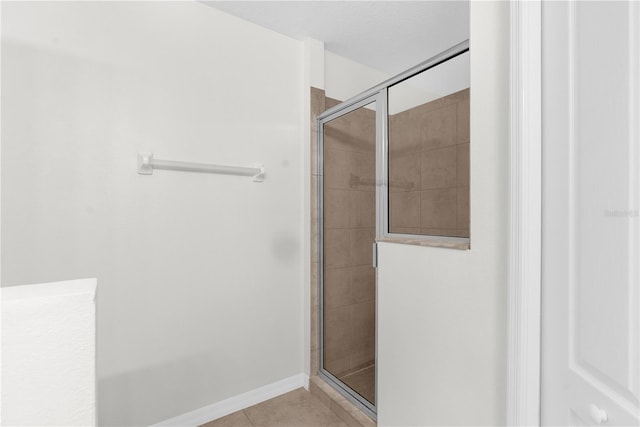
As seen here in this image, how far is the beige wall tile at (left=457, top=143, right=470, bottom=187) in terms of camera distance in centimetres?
115

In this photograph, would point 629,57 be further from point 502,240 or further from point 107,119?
point 107,119

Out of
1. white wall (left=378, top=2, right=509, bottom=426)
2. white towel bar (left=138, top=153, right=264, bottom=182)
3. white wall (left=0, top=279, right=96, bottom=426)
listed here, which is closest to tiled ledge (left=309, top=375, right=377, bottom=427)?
white wall (left=378, top=2, right=509, bottom=426)

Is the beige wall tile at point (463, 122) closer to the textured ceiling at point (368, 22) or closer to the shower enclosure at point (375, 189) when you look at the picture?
the shower enclosure at point (375, 189)

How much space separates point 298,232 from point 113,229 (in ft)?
3.13

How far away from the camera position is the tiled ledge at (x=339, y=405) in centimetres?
155

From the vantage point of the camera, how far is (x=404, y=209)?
4.63ft

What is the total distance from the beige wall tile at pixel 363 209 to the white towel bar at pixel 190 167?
21.0 inches

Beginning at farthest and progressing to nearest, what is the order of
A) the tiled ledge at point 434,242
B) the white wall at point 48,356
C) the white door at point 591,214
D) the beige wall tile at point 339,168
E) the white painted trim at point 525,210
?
the beige wall tile at point 339,168
the tiled ledge at point 434,242
the white painted trim at point 525,210
the white door at point 591,214
the white wall at point 48,356

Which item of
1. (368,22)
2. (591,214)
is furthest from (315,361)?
(368,22)

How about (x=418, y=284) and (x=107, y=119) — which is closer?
(x=418, y=284)

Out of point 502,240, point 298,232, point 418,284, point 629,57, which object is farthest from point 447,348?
point 298,232

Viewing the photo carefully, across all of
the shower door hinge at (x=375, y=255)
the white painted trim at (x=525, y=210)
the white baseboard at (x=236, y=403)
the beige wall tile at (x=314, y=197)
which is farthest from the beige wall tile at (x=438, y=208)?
the white baseboard at (x=236, y=403)

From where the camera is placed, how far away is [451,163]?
1234 millimetres

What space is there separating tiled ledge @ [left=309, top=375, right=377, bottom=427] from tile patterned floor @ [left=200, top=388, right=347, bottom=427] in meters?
0.03
